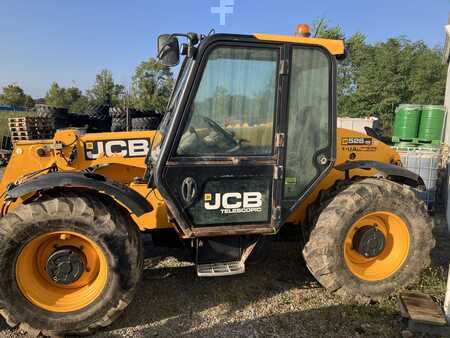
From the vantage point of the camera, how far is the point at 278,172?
3.49 meters

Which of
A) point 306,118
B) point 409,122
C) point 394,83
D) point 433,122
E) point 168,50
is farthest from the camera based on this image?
point 394,83

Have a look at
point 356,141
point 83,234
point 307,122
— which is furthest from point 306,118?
point 83,234

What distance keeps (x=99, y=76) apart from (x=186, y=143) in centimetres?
4156

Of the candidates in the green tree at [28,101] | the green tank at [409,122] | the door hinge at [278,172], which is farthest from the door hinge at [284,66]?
the green tree at [28,101]

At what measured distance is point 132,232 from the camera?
330 centimetres

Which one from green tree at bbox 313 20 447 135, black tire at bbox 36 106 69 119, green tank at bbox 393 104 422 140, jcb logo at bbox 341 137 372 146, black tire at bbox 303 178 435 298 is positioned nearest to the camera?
black tire at bbox 303 178 435 298

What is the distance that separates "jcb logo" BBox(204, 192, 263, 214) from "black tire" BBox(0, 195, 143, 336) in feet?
2.44

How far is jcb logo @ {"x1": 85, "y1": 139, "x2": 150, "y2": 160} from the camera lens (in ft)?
13.1

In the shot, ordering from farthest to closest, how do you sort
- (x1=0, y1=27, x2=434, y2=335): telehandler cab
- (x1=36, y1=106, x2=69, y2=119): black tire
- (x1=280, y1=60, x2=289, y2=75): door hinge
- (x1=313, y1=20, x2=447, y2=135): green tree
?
(x1=313, y1=20, x2=447, y2=135): green tree, (x1=36, y1=106, x2=69, y2=119): black tire, (x1=280, y1=60, x2=289, y2=75): door hinge, (x1=0, y1=27, x2=434, y2=335): telehandler cab

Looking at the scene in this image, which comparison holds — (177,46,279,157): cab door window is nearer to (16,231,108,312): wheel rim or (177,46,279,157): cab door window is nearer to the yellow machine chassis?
the yellow machine chassis

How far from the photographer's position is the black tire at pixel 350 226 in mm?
3678

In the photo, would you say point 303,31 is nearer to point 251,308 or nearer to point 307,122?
point 307,122

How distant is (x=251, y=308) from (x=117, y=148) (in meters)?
2.09

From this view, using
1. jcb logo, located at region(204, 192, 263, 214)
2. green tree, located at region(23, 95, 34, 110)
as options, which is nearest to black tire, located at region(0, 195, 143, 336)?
jcb logo, located at region(204, 192, 263, 214)
